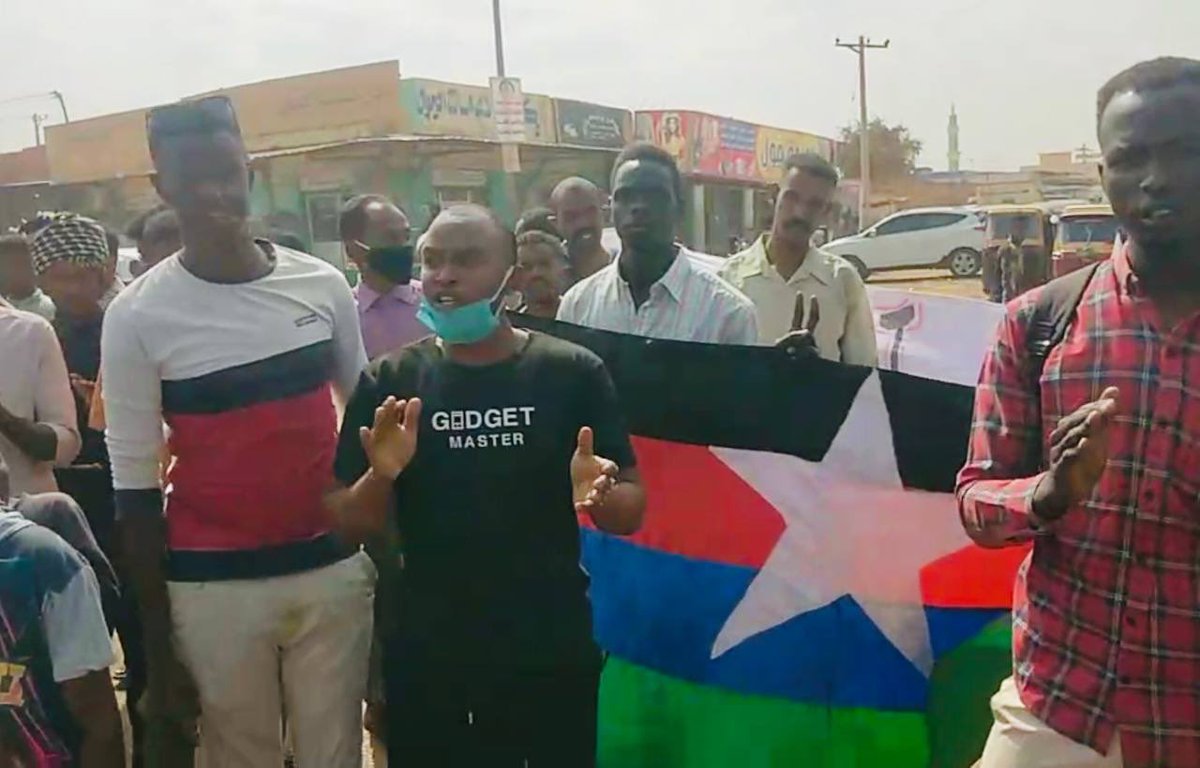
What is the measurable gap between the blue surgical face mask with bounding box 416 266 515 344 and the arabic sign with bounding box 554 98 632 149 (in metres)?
24.3

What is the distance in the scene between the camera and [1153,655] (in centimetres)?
197

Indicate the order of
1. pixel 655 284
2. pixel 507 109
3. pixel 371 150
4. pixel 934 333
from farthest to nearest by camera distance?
pixel 507 109, pixel 371 150, pixel 934 333, pixel 655 284

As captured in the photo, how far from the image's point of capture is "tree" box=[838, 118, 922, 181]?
6138 centimetres

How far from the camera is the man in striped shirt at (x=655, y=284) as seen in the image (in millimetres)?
3518

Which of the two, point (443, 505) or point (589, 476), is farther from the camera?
point (443, 505)

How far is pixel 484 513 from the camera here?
2.51 m

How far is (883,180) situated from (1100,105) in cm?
6152

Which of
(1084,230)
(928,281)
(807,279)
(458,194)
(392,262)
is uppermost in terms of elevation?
(458,194)

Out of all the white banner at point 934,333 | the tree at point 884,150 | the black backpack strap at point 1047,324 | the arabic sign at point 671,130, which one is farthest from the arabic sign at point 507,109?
the tree at point 884,150

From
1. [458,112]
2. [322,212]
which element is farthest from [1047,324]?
[458,112]

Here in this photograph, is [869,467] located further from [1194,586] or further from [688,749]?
[1194,586]

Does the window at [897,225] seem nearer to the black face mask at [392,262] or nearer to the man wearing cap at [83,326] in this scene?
the black face mask at [392,262]

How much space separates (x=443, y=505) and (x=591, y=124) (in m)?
26.1

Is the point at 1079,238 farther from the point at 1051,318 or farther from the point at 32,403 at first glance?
the point at 1051,318
